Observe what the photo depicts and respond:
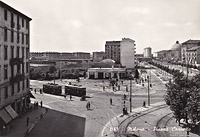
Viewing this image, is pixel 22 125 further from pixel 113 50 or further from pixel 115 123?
pixel 113 50

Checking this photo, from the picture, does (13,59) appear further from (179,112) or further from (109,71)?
(109,71)

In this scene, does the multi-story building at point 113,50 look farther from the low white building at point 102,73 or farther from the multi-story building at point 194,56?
the low white building at point 102,73

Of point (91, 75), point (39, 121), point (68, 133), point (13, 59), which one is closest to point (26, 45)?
point (13, 59)

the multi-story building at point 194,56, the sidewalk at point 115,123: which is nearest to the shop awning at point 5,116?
the sidewalk at point 115,123

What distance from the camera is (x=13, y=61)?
3444cm

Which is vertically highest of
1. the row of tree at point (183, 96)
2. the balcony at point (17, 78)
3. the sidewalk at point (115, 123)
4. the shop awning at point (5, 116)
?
the balcony at point (17, 78)

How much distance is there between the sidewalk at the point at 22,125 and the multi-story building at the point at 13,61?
113cm

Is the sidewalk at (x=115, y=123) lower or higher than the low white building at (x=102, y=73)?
lower

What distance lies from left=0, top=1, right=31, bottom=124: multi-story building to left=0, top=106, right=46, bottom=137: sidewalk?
1132mm

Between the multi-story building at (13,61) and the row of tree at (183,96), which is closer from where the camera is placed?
the row of tree at (183,96)

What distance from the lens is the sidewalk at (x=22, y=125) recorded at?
27114 mm

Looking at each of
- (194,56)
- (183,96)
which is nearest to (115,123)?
(183,96)

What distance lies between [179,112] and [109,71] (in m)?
70.6

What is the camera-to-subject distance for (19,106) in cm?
3766
